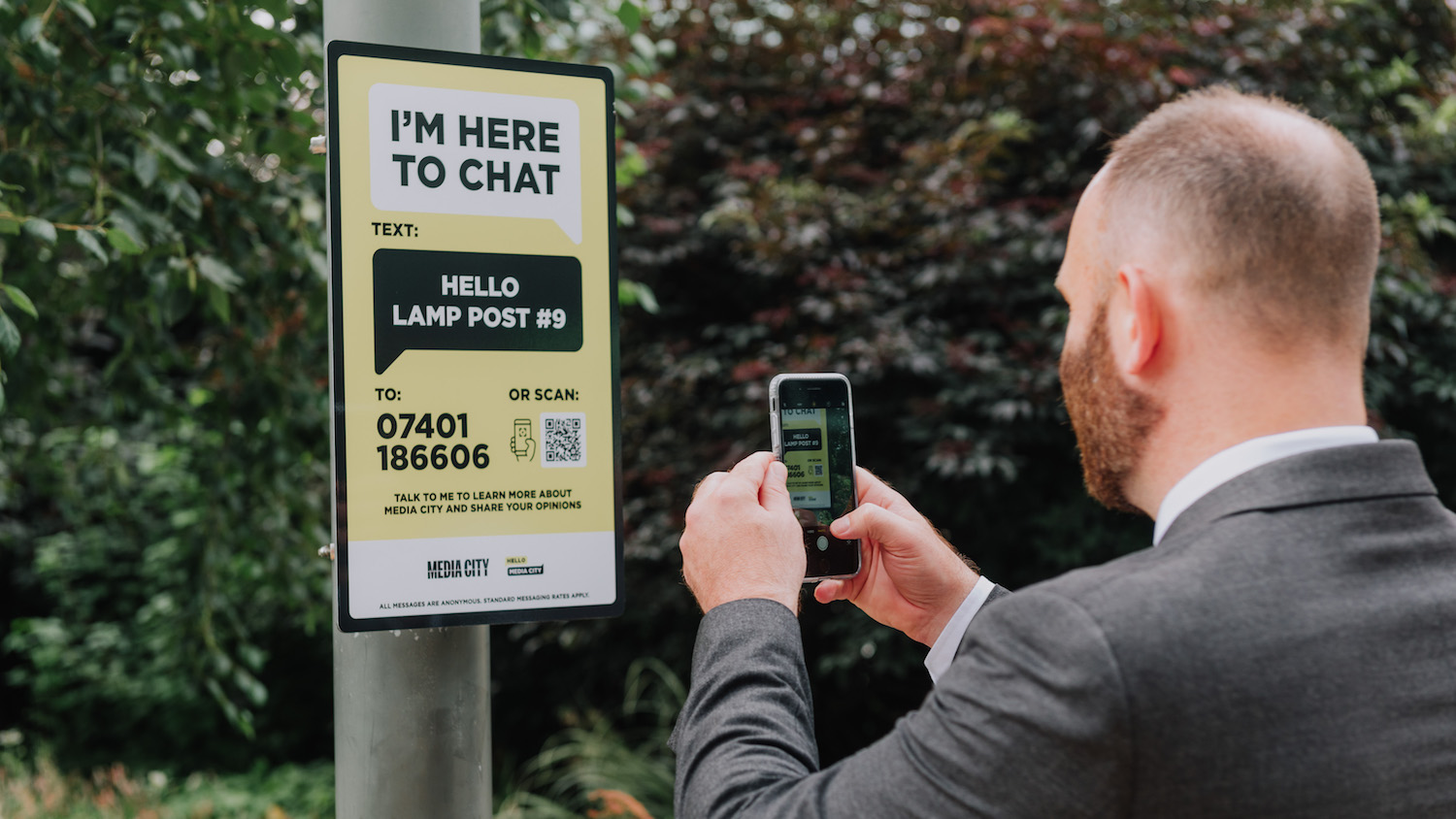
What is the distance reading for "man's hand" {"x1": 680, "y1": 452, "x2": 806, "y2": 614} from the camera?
49.0 inches

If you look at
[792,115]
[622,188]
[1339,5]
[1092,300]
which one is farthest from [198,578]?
[1339,5]

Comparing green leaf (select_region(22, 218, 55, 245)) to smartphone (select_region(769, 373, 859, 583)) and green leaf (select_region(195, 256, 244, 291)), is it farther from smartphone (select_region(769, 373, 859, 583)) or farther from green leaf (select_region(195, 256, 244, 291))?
smartphone (select_region(769, 373, 859, 583))

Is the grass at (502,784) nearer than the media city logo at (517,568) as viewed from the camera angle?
No

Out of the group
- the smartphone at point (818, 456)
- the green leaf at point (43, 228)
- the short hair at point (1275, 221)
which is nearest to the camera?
the short hair at point (1275, 221)

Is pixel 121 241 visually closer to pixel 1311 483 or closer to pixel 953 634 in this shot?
pixel 953 634

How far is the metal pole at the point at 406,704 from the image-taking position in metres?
1.52

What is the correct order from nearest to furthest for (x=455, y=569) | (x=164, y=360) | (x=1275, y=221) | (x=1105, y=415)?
(x=1275, y=221) → (x=1105, y=415) → (x=455, y=569) → (x=164, y=360)

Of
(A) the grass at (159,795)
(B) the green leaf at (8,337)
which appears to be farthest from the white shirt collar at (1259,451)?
(A) the grass at (159,795)

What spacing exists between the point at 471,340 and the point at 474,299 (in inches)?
2.3

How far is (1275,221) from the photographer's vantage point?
3.30 ft

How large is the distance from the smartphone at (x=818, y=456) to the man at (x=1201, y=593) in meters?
0.32

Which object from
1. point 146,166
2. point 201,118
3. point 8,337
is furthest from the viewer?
point 201,118

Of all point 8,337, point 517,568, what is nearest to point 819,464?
point 517,568

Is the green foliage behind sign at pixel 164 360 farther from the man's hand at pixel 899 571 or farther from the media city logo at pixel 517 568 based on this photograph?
the man's hand at pixel 899 571
